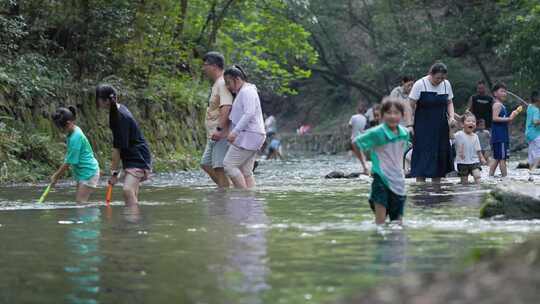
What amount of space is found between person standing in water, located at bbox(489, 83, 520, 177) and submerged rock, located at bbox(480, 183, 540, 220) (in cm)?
1057

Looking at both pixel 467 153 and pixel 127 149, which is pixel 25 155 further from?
pixel 127 149

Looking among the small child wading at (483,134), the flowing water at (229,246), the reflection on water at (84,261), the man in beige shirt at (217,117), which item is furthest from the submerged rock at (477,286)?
the small child wading at (483,134)

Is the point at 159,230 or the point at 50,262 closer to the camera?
the point at 50,262

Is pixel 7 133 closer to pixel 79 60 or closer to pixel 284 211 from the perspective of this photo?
pixel 79 60

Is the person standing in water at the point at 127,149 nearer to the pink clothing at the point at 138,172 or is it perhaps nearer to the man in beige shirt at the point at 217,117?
the pink clothing at the point at 138,172

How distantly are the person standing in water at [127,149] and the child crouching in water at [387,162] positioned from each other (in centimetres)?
371

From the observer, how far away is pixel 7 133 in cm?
Result: 2253

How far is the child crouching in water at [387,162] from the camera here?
1142 centimetres

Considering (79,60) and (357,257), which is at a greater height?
(79,60)

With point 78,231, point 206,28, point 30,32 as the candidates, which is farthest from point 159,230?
point 206,28

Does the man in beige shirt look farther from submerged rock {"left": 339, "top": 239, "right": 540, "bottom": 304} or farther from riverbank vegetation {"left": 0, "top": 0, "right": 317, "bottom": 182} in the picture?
submerged rock {"left": 339, "top": 239, "right": 540, "bottom": 304}

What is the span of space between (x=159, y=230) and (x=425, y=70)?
42.4 m

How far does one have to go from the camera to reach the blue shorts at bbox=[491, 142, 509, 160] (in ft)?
73.8

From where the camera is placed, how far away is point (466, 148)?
64.5ft
